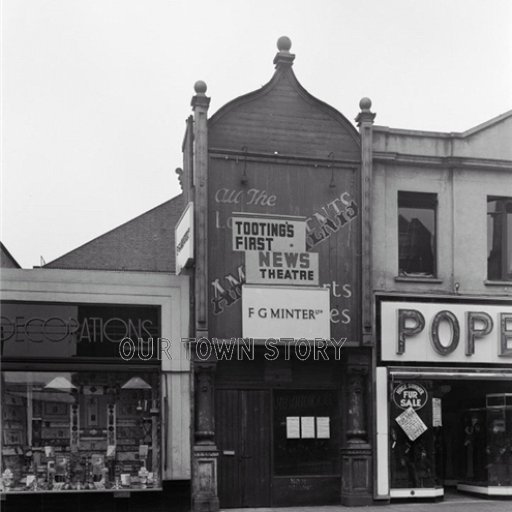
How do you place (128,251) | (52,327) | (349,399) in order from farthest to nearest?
(128,251) < (349,399) < (52,327)

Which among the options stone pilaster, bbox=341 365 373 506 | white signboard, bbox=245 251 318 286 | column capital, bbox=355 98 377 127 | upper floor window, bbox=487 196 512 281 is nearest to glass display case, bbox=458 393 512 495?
upper floor window, bbox=487 196 512 281

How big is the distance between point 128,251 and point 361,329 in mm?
18138

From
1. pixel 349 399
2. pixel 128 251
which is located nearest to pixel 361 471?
pixel 349 399

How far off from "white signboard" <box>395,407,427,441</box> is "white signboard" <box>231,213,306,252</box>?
13.3 ft

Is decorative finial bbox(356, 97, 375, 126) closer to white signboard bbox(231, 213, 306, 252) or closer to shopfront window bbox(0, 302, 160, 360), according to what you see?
white signboard bbox(231, 213, 306, 252)

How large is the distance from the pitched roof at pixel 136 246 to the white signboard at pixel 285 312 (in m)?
16.6

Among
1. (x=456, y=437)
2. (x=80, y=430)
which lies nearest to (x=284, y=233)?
(x=80, y=430)

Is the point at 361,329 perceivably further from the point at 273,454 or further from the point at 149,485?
the point at 149,485

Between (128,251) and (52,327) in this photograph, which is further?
(128,251)

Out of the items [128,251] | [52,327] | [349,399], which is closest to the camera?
[52,327]

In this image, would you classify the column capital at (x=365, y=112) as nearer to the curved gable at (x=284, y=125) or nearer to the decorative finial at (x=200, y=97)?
the curved gable at (x=284, y=125)

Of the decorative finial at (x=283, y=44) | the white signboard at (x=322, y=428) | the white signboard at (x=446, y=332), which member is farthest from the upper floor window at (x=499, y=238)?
the decorative finial at (x=283, y=44)

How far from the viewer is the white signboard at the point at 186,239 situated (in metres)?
16.5

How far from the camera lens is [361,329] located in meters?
17.6
